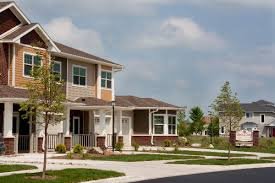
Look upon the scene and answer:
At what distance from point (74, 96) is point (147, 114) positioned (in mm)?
11024

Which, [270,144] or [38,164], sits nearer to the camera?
[38,164]

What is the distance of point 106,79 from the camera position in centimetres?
4503

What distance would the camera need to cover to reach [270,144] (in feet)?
176

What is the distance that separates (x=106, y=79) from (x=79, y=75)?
3.83 m

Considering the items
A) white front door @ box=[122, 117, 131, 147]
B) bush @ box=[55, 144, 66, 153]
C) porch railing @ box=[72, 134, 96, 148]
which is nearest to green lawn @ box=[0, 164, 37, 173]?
bush @ box=[55, 144, 66, 153]

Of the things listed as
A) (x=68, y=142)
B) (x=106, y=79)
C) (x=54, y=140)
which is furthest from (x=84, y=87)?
(x=54, y=140)

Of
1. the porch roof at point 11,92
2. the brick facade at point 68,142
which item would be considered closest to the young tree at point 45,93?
the porch roof at point 11,92

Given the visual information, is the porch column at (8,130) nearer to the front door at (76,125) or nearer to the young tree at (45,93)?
the front door at (76,125)

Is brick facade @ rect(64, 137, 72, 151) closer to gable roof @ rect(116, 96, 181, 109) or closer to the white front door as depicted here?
the white front door

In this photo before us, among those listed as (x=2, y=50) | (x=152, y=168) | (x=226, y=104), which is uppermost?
(x=2, y=50)

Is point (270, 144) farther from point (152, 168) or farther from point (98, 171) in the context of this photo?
point (98, 171)

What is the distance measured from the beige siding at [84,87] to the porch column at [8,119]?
9.31m

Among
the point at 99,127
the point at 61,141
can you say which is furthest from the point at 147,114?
the point at 61,141

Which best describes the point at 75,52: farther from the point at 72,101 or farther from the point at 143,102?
the point at 143,102
